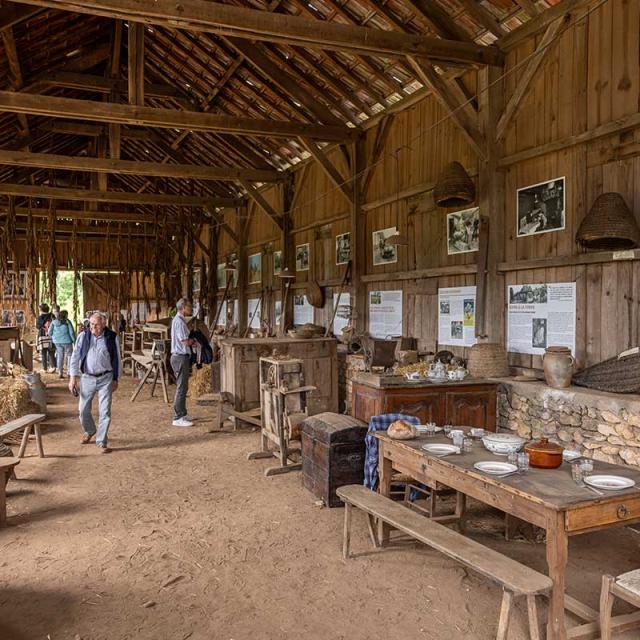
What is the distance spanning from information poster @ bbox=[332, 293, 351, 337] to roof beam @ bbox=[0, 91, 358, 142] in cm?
283

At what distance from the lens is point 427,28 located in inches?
275

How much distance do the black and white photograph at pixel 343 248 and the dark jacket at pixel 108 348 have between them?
4.80 metres

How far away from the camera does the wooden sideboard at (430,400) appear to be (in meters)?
5.66

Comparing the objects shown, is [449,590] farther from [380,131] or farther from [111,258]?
[111,258]

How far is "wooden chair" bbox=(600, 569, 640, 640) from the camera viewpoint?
101 inches

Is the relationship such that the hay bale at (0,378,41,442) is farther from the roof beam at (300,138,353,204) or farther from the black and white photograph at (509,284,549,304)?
the black and white photograph at (509,284,549,304)

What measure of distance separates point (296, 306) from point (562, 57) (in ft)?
25.9

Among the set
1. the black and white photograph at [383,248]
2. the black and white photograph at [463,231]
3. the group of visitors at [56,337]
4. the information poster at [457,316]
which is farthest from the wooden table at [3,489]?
the group of visitors at [56,337]

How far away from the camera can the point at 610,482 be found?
300 centimetres

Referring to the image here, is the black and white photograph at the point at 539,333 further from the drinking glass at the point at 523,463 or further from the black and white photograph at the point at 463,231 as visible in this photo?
the drinking glass at the point at 523,463

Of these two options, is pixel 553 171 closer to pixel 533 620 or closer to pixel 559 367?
pixel 559 367

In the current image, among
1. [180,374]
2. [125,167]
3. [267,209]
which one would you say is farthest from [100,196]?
[180,374]

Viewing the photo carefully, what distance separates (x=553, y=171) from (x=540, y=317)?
159cm

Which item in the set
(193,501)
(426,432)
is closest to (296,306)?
(193,501)
